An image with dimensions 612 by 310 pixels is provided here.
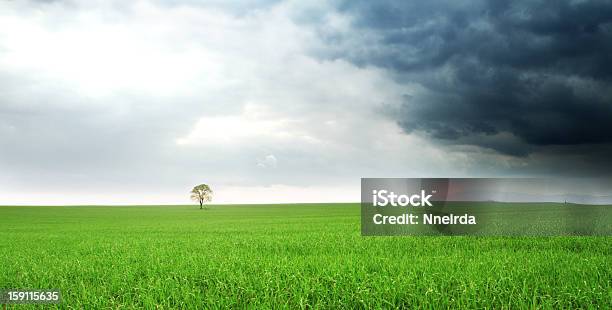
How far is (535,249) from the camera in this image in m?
14.4

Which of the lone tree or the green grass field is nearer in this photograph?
the green grass field

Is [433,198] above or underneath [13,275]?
above

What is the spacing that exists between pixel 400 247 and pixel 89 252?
12.8 metres

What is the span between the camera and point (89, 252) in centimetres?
1759

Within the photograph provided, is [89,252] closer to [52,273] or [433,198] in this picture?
[52,273]

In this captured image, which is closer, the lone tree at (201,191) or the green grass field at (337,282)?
the green grass field at (337,282)

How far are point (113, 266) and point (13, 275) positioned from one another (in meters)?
2.57

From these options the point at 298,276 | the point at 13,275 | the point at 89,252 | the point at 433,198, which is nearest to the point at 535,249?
the point at 433,198

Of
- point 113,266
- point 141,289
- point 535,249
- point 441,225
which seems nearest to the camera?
point 141,289

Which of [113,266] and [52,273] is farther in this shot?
[113,266]

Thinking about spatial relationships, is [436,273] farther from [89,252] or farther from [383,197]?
[89,252]

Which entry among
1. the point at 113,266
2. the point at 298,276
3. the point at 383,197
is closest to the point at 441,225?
the point at 383,197

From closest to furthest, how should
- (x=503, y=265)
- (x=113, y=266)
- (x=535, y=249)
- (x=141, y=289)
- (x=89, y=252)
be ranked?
(x=141, y=289), (x=503, y=265), (x=113, y=266), (x=535, y=249), (x=89, y=252)

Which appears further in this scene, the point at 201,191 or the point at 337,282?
the point at 201,191
